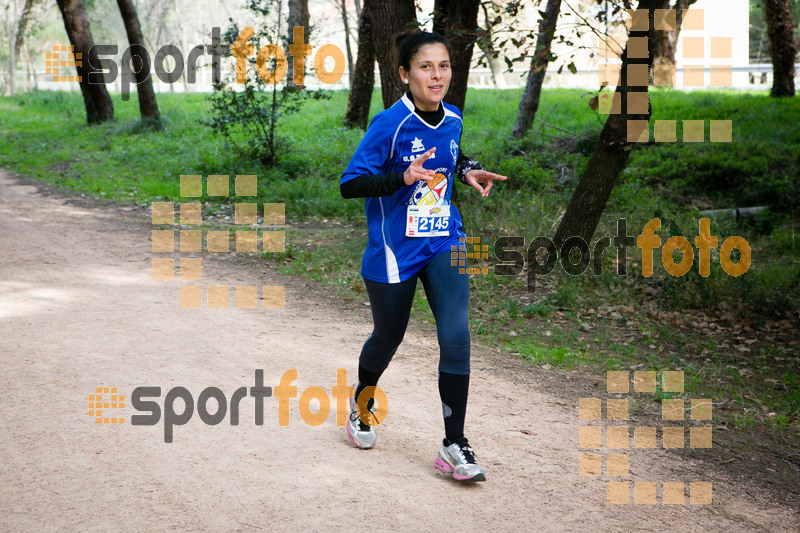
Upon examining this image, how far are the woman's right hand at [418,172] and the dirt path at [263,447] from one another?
1.57 metres

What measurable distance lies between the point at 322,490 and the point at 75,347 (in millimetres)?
2990

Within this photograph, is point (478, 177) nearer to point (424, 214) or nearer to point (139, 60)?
point (424, 214)

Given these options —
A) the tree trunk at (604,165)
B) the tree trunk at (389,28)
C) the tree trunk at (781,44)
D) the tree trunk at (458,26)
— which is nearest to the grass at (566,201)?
the tree trunk at (604,165)

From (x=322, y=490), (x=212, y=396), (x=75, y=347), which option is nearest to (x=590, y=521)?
(x=322, y=490)

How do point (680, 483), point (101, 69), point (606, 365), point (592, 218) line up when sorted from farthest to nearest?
point (101, 69)
point (592, 218)
point (606, 365)
point (680, 483)

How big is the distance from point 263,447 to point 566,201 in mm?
7739

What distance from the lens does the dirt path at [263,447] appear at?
3.44m

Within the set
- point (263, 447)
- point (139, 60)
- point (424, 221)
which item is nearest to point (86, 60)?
point (139, 60)

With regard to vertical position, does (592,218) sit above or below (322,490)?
above

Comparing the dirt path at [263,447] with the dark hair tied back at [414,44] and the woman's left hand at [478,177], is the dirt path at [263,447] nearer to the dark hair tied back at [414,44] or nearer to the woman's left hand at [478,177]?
the woman's left hand at [478,177]

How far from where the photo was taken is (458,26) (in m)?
9.07

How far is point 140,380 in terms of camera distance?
5.05 meters

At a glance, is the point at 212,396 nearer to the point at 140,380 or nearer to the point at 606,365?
the point at 140,380

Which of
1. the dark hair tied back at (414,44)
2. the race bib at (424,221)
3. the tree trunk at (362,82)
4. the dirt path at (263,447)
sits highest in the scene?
the tree trunk at (362,82)
